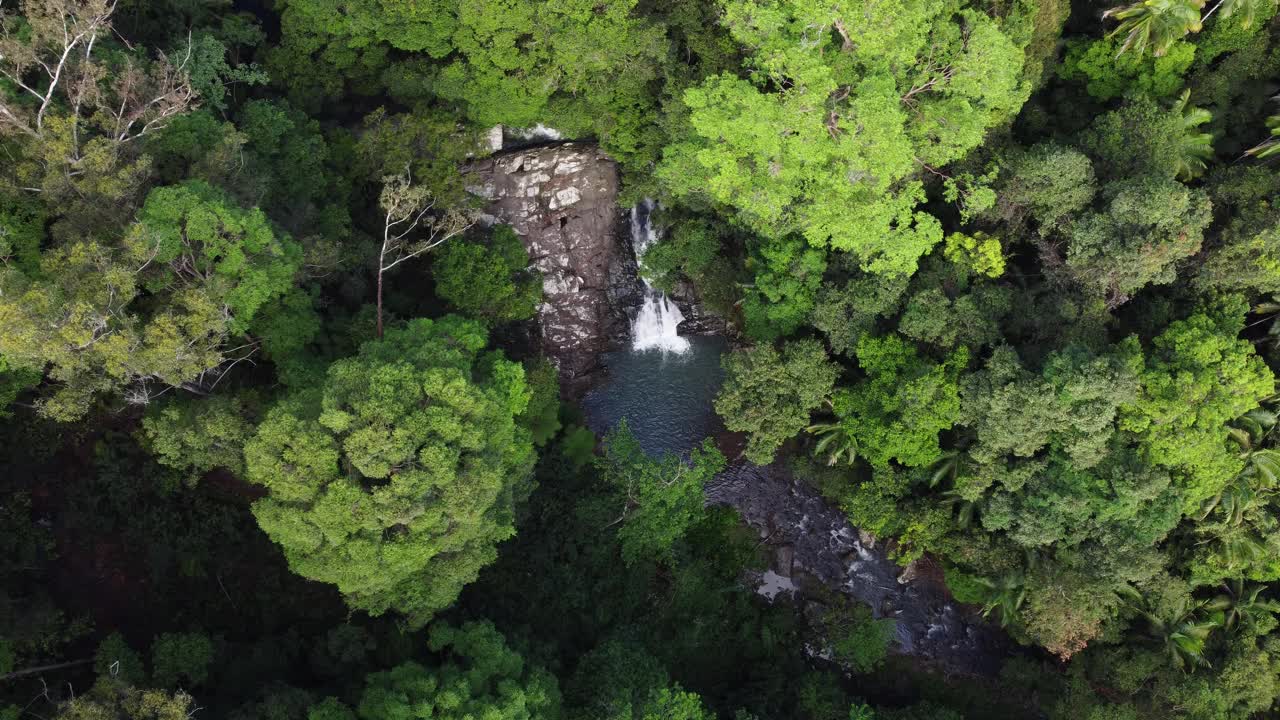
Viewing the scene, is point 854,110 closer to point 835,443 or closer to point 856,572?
point 835,443

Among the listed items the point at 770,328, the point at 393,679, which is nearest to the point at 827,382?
the point at 770,328

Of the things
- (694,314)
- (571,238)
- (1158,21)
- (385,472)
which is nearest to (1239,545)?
(1158,21)

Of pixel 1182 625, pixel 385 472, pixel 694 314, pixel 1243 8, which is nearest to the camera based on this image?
pixel 385 472

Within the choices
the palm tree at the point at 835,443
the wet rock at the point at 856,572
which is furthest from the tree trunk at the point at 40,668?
the palm tree at the point at 835,443

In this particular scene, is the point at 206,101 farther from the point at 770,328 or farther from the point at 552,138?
the point at 770,328

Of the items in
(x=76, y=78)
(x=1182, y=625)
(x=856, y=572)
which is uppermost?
(x=76, y=78)

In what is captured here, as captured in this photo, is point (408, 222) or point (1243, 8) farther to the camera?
point (408, 222)

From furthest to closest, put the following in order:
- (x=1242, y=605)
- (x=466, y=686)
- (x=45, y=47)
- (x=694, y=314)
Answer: (x=694, y=314) → (x=1242, y=605) → (x=466, y=686) → (x=45, y=47)
